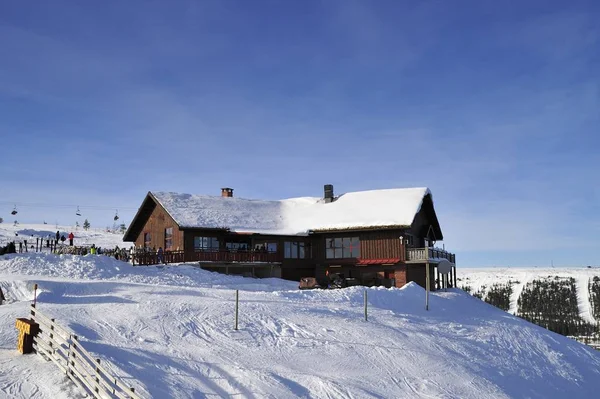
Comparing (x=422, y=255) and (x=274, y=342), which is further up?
(x=422, y=255)

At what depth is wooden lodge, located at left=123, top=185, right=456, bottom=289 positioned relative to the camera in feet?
120

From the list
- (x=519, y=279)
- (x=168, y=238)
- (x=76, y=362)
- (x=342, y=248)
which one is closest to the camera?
(x=76, y=362)

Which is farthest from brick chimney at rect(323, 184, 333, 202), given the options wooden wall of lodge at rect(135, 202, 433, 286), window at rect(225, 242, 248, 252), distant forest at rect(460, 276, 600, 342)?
distant forest at rect(460, 276, 600, 342)

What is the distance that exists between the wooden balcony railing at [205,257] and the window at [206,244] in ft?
6.02

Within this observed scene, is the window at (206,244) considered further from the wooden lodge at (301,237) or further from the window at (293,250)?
the window at (293,250)

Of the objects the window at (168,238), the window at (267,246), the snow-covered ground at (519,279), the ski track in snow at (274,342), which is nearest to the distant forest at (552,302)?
the snow-covered ground at (519,279)

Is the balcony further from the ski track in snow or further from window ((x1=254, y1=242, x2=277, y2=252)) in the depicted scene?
window ((x1=254, y1=242, x2=277, y2=252))

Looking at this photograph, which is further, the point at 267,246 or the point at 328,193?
the point at 328,193

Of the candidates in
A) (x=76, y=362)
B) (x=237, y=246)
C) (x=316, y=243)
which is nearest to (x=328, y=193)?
(x=316, y=243)

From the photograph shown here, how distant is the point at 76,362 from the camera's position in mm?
13820

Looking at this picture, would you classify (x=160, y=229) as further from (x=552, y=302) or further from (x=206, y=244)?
(x=552, y=302)

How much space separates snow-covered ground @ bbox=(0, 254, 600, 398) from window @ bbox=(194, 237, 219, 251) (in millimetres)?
5410

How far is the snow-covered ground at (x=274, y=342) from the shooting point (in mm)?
15914

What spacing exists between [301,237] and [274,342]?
20205 mm
